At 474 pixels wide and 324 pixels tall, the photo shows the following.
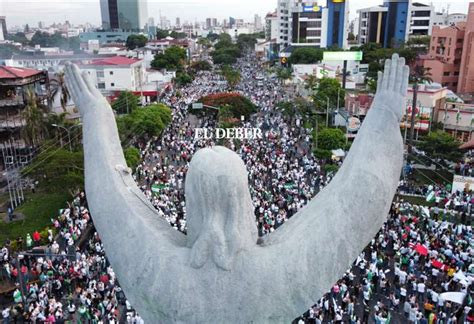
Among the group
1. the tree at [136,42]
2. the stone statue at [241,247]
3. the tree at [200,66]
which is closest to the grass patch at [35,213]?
the stone statue at [241,247]

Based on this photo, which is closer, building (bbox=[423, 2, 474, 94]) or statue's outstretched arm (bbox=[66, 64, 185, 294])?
statue's outstretched arm (bbox=[66, 64, 185, 294])

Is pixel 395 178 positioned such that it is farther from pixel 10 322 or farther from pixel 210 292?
pixel 10 322

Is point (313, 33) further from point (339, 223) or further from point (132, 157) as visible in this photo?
point (339, 223)

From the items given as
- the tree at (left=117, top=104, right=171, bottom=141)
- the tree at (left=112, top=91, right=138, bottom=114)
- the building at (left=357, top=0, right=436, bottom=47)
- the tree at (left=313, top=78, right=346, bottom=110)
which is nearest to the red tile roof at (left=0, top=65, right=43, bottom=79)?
the tree at (left=117, top=104, right=171, bottom=141)

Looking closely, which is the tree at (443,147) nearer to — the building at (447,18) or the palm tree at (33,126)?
the palm tree at (33,126)

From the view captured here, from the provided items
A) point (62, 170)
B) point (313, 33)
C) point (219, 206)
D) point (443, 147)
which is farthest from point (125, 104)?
point (313, 33)

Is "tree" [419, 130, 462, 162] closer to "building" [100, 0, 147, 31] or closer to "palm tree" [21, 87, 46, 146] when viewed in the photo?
"palm tree" [21, 87, 46, 146]

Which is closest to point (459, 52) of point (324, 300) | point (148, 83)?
point (148, 83)
